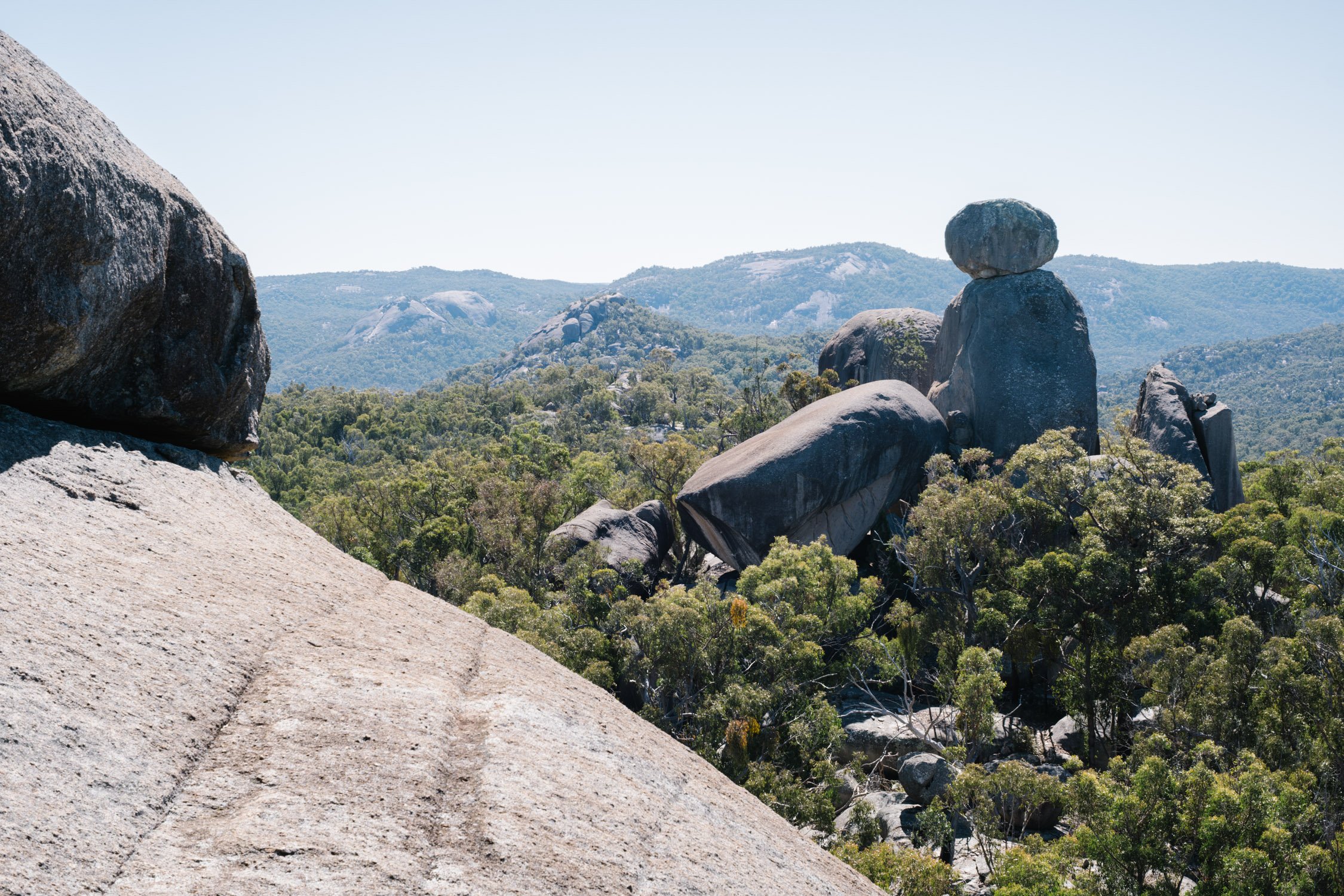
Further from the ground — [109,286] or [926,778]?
[109,286]

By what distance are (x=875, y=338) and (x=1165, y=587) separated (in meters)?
19.6

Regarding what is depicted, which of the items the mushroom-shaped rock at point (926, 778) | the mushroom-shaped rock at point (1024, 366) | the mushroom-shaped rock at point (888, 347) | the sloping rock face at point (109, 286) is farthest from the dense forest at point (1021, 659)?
the sloping rock face at point (109, 286)

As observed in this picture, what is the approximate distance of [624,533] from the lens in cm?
3106

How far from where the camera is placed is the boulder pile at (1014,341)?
30.1m

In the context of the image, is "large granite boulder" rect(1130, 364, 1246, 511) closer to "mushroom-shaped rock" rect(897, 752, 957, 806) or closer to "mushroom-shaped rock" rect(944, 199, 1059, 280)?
"mushroom-shaped rock" rect(944, 199, 1059, 280)

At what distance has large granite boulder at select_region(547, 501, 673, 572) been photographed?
1174 inches

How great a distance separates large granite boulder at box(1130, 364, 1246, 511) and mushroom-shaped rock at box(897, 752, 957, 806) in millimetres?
13715

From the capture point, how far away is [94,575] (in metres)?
5.91

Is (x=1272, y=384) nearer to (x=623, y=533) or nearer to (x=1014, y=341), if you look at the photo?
(x=1014, y=341)

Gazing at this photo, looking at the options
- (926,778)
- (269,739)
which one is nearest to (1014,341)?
(926,778)

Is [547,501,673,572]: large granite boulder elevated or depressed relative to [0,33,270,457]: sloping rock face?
depressed

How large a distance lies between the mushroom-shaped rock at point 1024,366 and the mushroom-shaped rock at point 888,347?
4.55 m

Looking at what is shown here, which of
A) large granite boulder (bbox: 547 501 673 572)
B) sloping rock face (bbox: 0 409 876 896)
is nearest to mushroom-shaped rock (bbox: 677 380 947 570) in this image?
large granite boulder (bbox: 547 501 673 572)

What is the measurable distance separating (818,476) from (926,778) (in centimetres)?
1046
